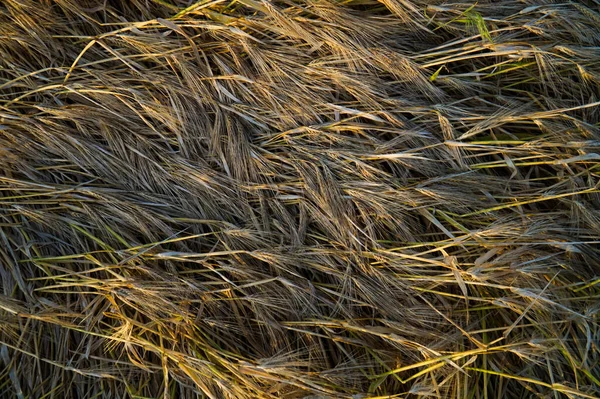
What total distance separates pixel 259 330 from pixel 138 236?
0.41m

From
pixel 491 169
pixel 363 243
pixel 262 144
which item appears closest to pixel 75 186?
pixel 262 144

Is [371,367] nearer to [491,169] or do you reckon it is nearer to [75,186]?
[491,169]

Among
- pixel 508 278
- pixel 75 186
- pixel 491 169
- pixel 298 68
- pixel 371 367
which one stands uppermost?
pixel 298 68

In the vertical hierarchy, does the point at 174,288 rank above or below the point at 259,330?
above

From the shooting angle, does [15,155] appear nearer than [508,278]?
No

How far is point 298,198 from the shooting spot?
1653 mm

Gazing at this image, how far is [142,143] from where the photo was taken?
1.72 metres

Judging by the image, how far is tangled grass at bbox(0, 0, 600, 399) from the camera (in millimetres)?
1573

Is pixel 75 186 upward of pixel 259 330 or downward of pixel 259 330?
upward

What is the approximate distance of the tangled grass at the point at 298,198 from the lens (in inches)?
61.9

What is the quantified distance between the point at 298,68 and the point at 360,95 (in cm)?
18

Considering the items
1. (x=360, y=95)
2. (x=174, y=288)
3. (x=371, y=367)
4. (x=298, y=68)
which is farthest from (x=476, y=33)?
(x=174, y=288)

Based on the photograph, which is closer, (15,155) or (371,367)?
(371,367)

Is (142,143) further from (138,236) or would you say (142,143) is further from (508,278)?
(508,278)
